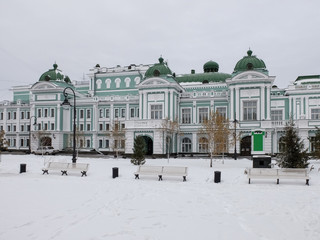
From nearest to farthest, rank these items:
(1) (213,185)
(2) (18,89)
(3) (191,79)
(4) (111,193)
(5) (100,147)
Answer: (4) (111,193)
(1) (213,185)
(5) (100,147)
(3) (191,79)
(2) (18,89)

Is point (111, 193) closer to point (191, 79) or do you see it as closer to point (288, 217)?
point (288, 217)

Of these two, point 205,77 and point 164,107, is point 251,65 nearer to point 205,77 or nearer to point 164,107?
point 164,107

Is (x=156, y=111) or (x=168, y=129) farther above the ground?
(x=156, y=111)

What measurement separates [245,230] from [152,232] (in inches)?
104

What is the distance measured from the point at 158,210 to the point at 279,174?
9.41 m

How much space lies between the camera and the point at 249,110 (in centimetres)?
4112

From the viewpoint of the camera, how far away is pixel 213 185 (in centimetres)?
1653

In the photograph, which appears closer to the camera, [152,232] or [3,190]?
[152,232]

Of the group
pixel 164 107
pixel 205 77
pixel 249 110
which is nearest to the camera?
pixel 249 110

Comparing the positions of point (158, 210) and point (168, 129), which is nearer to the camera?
point (158, 210)

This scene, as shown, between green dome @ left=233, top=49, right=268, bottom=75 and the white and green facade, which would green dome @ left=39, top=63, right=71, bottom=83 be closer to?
the white and green facade

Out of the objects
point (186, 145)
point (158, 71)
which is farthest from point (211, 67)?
point (186, 145)

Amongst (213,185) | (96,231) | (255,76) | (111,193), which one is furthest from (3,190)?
(255,76)

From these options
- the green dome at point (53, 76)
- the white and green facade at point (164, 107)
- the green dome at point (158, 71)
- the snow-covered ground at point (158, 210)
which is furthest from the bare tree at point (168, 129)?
the green dome at point (53, 76)
